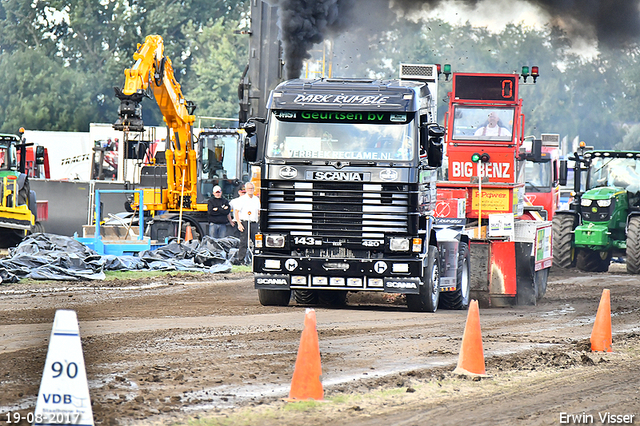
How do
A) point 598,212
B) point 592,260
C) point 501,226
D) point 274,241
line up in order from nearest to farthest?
1. point 274,241
2. point 501,226
3. point 598,212
4. point 592,260

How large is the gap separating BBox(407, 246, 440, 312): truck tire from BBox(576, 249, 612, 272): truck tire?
12001 mm

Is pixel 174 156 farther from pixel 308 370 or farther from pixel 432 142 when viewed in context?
pixel 308 370

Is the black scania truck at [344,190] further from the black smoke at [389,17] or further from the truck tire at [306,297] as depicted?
the black smoke at [389,17]

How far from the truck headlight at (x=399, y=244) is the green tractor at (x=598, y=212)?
11.5 meters

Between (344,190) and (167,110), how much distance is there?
11500 millimetres

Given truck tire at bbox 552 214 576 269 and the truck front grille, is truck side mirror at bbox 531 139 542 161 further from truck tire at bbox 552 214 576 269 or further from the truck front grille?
the truck front grille

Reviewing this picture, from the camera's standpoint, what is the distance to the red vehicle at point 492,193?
1773cm

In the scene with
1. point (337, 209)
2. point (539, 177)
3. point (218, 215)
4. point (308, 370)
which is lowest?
point (308, 370)

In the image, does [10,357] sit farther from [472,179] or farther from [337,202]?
[472,179]

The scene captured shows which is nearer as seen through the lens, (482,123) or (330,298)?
(330,298)

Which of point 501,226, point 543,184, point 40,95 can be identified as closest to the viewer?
point 501,226

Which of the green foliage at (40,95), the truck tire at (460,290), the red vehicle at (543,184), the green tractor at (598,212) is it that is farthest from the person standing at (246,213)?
the green foliage at (40,95)

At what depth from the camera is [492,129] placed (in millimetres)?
20719

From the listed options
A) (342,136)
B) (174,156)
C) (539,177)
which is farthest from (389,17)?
(342,136)
